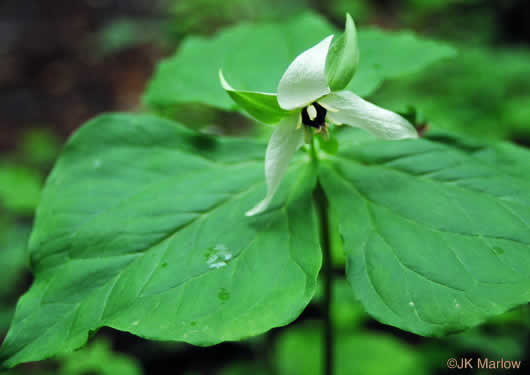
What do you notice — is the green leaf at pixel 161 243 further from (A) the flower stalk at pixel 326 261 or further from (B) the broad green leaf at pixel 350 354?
(B) the broad green leaf at pixel 350 354

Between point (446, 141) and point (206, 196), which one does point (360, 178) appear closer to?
point (446, 141)

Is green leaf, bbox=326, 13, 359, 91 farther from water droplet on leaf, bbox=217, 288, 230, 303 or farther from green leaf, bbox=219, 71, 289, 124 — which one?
water droplet on leaf, bbox=217, 288, 230, 303

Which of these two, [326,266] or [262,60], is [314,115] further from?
[262,60]

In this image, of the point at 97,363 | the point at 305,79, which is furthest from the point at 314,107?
the point at 97,363

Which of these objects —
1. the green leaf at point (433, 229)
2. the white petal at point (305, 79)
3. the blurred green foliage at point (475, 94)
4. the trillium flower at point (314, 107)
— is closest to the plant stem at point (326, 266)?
the green leaf at point (433, 229)

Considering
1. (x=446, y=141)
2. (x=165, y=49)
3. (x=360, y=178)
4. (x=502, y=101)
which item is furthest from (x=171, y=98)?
(x=165, y=49)

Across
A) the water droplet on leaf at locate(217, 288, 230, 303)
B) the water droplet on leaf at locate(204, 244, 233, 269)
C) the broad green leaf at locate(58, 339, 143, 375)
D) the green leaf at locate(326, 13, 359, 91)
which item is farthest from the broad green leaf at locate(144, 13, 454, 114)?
the broad green leaf at locate(58, 339, 143, 375)
